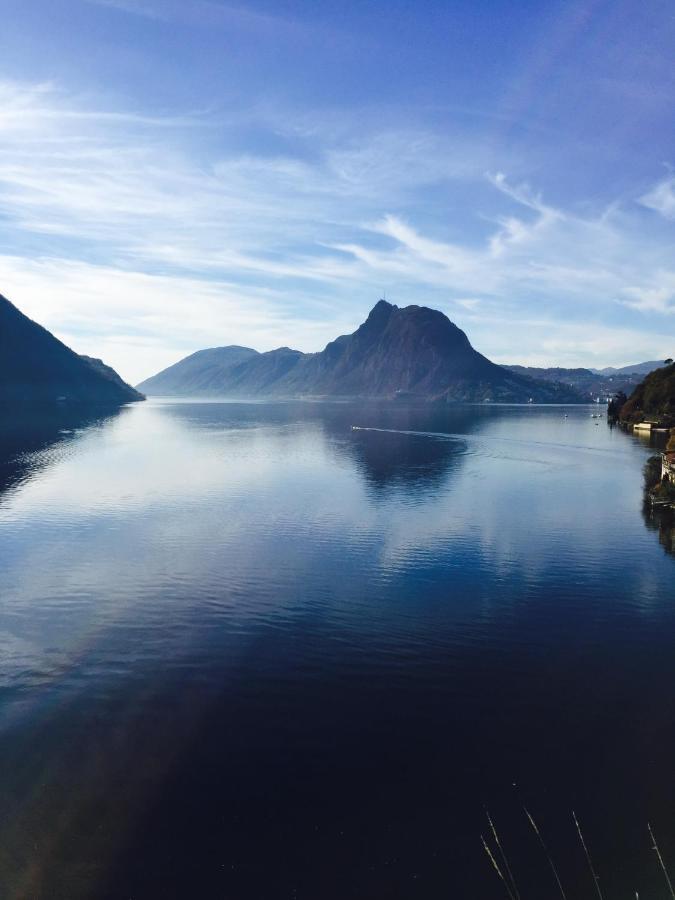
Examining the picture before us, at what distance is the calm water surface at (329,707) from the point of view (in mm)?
19953

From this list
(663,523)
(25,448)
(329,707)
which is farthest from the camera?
(25,448)

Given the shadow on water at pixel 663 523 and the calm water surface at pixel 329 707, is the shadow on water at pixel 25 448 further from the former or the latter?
the shadow on water at pixel 663 523

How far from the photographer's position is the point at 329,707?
28531mm

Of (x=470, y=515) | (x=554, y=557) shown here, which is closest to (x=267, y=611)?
(x=554, y=557)

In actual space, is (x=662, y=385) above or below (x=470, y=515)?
above

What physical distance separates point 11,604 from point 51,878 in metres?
28.0

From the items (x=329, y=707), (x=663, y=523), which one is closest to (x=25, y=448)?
(x=329, y=707)

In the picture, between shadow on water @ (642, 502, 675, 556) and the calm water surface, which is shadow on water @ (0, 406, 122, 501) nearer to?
the calm water surface

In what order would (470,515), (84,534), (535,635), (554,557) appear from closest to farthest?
(535,635) → (554,557) → (84,534) → (470,515)

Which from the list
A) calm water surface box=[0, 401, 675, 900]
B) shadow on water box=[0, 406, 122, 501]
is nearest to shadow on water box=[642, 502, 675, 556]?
calm water surface box=[0, 401, 675, 900]

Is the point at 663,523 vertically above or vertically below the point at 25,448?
below

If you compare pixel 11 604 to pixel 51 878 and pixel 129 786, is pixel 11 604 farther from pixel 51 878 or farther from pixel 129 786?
pixel 51 878

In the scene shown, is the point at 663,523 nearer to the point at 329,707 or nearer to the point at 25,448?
the point at 329,707

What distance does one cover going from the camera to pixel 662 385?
198 metres
